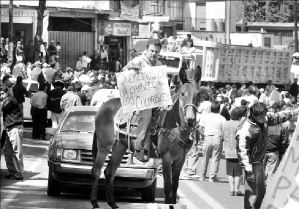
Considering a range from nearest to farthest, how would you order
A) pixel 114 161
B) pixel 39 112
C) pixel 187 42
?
1. pixel 114 161
2. pixel 39 112
3. pixel 187 42

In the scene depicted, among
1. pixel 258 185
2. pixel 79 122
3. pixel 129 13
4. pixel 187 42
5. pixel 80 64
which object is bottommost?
pixel 258 185

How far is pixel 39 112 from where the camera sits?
1048 inches

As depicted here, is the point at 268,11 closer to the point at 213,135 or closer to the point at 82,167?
the point at 213,135

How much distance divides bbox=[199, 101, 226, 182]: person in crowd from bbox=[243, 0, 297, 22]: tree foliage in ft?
186

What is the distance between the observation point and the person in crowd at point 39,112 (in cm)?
2650

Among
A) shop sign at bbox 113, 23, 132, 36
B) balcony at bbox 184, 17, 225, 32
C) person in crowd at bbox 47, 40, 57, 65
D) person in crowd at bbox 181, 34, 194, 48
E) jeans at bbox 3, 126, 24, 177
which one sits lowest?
jeans at bbox 3, 126, 24, 177

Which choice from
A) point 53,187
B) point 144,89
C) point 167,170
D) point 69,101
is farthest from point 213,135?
point 144,89

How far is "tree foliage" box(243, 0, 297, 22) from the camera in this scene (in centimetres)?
7700

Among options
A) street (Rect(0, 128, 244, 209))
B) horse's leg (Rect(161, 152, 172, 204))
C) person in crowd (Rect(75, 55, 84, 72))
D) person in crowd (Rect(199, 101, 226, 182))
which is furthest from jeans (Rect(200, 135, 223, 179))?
person in crowd (Rect(75, 55, 84, 72))

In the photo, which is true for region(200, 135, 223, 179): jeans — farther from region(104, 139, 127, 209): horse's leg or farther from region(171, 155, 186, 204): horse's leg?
region(171, 155, 186, 204): horse's leg

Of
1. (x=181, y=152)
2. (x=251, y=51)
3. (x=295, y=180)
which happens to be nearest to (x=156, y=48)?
(x=181, y=152)

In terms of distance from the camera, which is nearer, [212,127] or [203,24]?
[212,127]

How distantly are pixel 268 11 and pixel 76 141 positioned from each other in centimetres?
6560

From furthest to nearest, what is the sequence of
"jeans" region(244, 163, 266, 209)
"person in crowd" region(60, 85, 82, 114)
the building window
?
the building window < "person in crowd" region(60, 85, 82, 114) < "jeans" region(244, 163, 266, 209)
